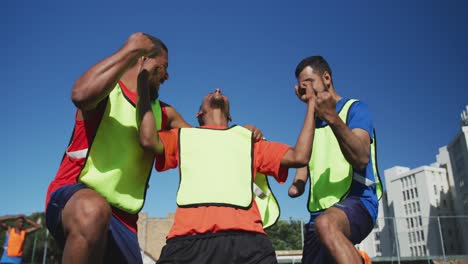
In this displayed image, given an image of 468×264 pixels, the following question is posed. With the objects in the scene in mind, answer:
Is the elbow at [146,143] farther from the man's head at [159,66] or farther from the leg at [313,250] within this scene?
the leg at [313,250]

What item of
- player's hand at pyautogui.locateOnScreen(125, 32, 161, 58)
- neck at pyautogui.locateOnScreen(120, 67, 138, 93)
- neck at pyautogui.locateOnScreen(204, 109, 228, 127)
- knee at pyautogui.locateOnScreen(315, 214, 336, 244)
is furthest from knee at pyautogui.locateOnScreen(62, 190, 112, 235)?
knee at pyautogui.locateOnScreen(315, 214, 336, 244)

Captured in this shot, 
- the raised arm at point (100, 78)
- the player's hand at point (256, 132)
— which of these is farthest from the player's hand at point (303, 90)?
the raised arm at point (100, 78)

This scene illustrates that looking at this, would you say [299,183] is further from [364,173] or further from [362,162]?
[362,162]

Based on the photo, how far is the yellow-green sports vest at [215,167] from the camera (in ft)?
8.41

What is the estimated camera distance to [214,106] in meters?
3.21

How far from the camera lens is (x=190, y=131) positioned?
2.87 m

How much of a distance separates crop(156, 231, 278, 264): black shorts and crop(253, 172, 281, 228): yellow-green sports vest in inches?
25.3

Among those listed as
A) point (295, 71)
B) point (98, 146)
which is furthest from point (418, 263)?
point (98, 146)

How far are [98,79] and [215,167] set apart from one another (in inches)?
36.4

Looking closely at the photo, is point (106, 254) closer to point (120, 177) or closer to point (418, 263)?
point (120, 177)

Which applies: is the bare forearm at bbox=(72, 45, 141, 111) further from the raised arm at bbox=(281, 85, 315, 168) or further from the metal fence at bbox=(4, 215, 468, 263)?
the metal fence at bbox=(4, 215, 468, 263)

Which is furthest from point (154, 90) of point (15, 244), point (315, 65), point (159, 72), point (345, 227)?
point (15, 244)

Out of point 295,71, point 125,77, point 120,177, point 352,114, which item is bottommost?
point 120,177

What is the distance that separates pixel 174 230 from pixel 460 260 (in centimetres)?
2320
